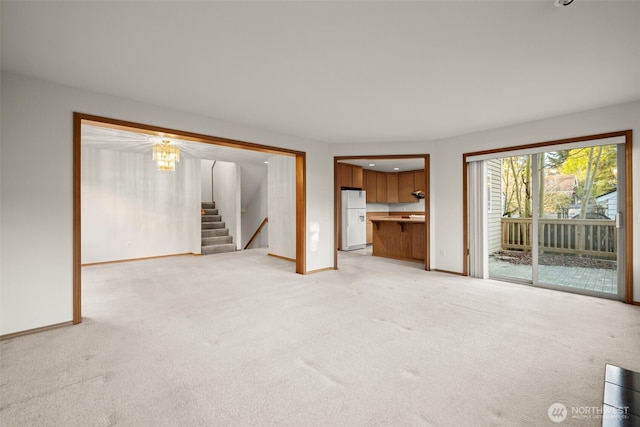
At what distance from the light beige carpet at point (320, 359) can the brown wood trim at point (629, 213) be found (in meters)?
0.30

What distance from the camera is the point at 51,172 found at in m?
2.88

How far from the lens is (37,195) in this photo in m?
2.79

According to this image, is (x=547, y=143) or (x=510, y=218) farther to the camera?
(x=510, y=218)

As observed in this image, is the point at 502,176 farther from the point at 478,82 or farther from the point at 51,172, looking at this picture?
the point at 51,172

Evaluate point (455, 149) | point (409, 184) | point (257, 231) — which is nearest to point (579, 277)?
point (455, 149)

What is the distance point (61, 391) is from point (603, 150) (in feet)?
20.2

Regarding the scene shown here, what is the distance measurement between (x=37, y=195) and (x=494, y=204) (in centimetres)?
650

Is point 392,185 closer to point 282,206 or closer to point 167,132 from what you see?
point 282,206

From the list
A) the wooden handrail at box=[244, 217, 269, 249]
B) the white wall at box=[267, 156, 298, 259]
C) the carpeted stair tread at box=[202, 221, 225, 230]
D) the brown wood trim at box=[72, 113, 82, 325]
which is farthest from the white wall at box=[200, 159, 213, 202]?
the brown wood trim at box=[72, 113, 82, 325]

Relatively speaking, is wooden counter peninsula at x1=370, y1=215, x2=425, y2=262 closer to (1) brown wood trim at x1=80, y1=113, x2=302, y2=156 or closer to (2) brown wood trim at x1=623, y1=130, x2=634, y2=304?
(2) brown wood trim at x1=623, y1=130, x2=634, y2=304

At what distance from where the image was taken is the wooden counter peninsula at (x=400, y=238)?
20.7ft

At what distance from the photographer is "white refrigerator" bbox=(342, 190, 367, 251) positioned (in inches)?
314

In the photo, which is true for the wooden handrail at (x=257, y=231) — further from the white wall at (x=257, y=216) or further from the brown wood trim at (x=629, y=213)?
the brown wood trim at (x=629, y=213)

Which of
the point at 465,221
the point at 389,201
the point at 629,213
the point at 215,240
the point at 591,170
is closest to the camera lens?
the point at 629,213
